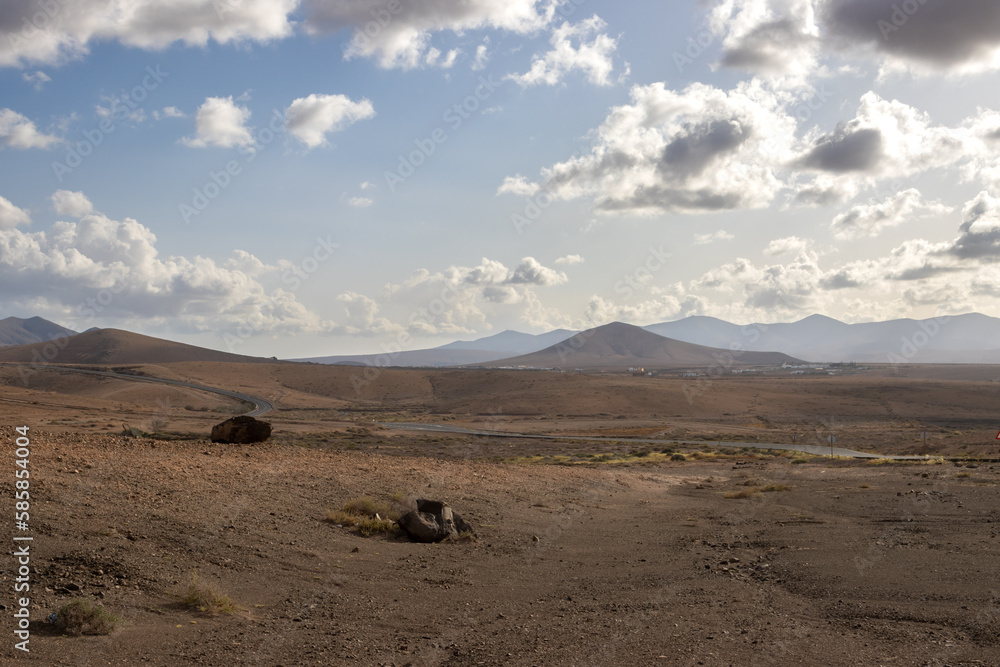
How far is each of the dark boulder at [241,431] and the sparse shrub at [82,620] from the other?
15.1 metres

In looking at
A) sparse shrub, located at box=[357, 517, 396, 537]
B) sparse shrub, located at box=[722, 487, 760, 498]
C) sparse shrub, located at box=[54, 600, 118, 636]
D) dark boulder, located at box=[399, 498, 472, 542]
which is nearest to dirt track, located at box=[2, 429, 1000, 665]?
sparse shrub, located at box=[54, 600, 118, 636]

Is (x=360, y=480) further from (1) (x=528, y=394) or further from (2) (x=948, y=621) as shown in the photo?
(1) (x=528, y=394)

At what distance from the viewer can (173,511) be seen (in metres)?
11.9

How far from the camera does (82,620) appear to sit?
24.5 feet

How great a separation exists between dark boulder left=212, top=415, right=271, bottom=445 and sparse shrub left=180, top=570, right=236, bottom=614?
45.8ft

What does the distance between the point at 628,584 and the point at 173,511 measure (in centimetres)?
827

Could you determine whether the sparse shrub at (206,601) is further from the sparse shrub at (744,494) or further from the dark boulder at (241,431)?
the sparse shrub at (744,494)

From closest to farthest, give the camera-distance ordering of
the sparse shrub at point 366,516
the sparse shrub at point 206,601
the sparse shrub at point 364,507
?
the sparse shrub at point 206,601 < the sparse shrub at point 366,516 < the sparse shrub at point 364,507

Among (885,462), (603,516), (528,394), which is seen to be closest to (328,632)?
(603,516)

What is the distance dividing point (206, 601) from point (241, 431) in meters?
14.7

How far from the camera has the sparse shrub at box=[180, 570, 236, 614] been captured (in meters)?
8.71

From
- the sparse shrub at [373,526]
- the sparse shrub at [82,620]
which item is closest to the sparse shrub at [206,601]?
the sparse shrub at [82,620]

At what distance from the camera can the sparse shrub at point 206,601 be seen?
8705mm

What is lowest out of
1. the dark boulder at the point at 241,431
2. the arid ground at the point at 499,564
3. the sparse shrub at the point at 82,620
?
the arid ground at the point at 499,564
